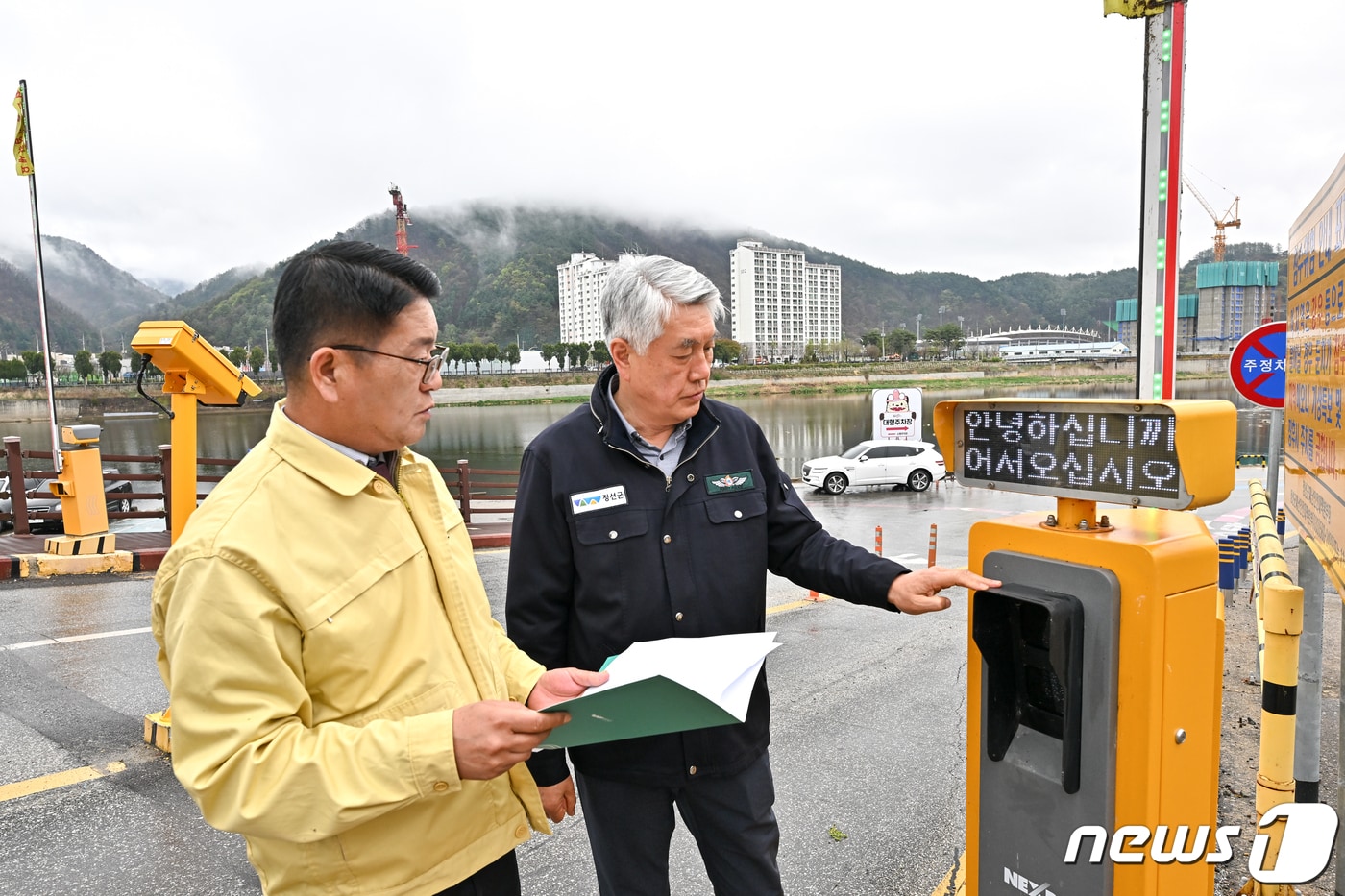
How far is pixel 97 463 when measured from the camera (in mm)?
7812

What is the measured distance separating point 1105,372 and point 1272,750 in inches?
3024

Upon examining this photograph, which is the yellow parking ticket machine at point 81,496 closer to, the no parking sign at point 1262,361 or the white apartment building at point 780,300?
the no parking sign at point 1262,361

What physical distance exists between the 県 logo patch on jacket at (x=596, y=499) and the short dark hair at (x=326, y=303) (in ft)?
2.23

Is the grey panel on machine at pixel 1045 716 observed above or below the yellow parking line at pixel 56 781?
above

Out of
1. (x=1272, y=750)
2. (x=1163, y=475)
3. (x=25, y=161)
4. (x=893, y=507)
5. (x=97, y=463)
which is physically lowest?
(x=893, y=507)

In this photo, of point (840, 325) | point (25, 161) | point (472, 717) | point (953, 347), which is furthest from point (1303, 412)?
point (840, 325)

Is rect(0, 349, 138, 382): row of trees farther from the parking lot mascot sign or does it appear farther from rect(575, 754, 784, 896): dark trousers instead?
A: rect(575, 754, 784, 896): dark trousers

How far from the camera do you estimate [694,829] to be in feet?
6.31

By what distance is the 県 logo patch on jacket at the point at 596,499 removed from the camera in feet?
6.18

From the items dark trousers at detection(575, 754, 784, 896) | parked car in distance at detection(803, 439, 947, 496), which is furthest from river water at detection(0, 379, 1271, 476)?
dark trousers at detection(575, 754, 784, 896)

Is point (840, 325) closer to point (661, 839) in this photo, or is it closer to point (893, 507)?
point (893, 507)

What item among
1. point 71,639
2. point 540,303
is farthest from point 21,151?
point 540,303

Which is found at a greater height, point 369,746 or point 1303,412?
point 1303,412

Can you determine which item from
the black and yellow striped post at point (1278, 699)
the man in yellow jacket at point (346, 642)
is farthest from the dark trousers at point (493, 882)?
the black and yellow striped post at point (1278, 699)
